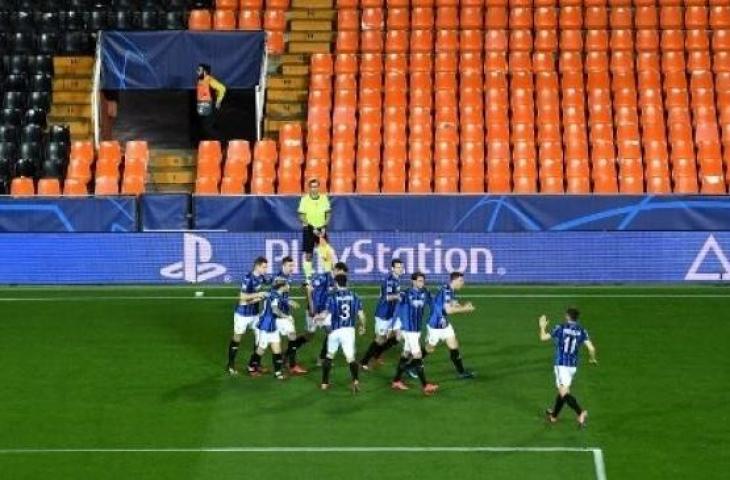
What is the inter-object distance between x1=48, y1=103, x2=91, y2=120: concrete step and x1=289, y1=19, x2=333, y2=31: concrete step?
16.1ft

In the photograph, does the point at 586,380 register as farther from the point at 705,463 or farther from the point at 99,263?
the point at 99,263

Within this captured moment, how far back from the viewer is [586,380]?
22.2 m

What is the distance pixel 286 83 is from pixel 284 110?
74cm

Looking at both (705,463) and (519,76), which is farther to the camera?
(519,76)

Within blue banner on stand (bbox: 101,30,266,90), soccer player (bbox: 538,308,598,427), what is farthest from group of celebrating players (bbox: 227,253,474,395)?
blue banner on stand (bbox: 101,30,266,90)

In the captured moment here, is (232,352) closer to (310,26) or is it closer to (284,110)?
(284,110)

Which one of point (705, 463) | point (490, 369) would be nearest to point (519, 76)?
point (490, 369)

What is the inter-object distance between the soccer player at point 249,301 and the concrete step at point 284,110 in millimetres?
11226

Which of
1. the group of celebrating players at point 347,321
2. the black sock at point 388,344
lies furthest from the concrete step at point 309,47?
the black sock at point 388,344

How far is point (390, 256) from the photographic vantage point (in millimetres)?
28812

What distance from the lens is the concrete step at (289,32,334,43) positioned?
34.3 metres

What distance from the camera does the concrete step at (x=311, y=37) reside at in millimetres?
34344

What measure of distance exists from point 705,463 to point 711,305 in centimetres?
860

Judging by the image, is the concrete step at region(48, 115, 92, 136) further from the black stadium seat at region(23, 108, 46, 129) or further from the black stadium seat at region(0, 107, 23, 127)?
the black stadium seat at region(0, 107, 23, 127)
